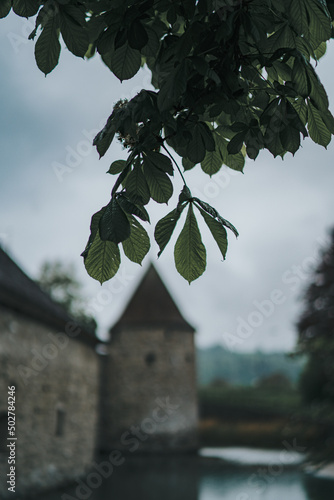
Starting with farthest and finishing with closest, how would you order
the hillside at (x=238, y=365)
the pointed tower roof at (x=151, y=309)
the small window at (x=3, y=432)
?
the hillside at (x=238, y=365) → the pointed tower roof at (x=151, y=309) → the small window at (x=3, y=432)

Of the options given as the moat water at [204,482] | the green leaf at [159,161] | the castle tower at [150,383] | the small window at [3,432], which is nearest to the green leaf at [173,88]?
the green leaf at [159,161]

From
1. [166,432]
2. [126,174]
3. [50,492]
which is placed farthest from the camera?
[166,432]

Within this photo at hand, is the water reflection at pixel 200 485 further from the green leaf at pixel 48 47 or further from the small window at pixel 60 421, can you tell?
the green leaf at pixel 48 47

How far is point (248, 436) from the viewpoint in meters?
30.5

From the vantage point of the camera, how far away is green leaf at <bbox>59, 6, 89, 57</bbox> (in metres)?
1.43

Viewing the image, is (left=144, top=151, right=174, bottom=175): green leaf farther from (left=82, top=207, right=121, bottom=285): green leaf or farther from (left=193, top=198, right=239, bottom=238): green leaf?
(left=82, top=207, right=121, bottom=285): green leaf

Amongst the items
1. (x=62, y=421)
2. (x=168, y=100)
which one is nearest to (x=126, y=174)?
(x=168, y=100)

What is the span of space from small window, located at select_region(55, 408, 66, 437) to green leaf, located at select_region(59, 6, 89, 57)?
11.9 meters

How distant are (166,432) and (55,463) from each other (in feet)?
41.0

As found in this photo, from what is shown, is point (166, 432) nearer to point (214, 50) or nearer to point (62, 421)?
point (62, 421)

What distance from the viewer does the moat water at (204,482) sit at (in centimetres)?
1259

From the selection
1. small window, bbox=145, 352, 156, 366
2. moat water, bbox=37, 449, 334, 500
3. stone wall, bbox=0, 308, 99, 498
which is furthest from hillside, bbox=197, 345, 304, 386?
stone wall, bbox=0, 308, 99, 498

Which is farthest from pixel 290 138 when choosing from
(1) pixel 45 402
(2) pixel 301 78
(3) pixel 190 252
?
(1) pixel 45 402

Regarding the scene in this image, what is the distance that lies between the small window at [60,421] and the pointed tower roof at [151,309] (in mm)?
12282
